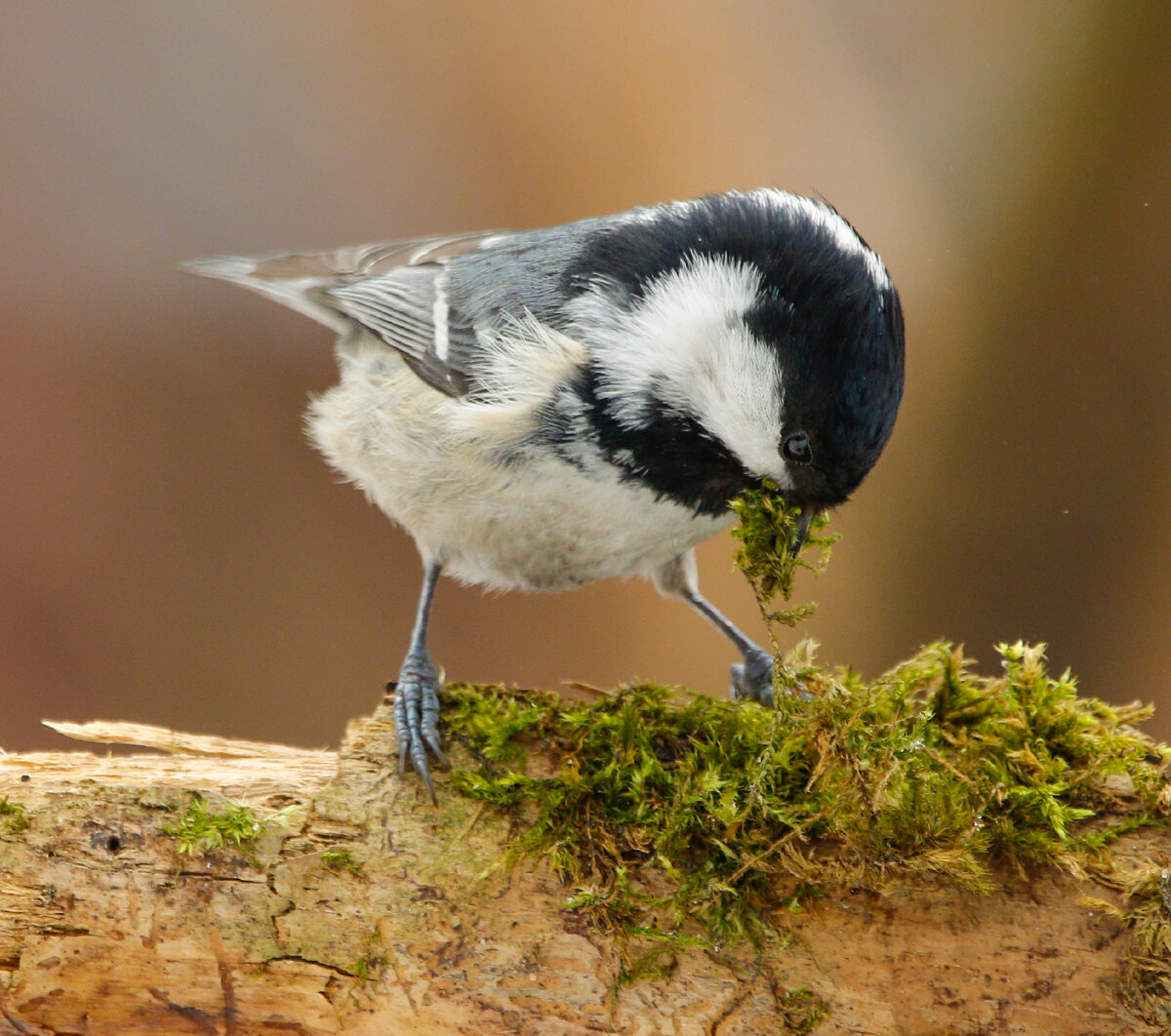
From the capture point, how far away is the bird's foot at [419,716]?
1300 millimetres

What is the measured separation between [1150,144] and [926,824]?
185cm

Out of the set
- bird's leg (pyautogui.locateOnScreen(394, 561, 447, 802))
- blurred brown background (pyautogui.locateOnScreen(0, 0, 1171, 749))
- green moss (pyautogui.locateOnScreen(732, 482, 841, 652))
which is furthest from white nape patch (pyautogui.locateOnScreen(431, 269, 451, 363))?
blurred brown background (pyautogui.locateOnScreen(0, 0, 1171, 749))

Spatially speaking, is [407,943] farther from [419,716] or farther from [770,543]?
[770,543]

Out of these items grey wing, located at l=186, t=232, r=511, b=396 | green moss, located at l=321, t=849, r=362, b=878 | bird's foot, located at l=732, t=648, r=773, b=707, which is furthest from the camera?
bird's foot, located at l=732, t=648, r=773, b=707

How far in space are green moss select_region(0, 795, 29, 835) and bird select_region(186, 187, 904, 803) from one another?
45cm

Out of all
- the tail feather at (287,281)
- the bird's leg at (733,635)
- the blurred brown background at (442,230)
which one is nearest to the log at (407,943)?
the bird's leg at (733,635)

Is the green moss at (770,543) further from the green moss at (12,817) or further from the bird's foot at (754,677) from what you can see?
the green moss at (12,817)

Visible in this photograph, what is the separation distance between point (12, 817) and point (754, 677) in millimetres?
1198

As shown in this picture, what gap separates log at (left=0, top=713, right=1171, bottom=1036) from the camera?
1.08m

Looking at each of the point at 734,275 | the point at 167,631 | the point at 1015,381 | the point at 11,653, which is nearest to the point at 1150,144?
the point at 1015,381

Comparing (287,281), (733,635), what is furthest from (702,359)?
(287,281)

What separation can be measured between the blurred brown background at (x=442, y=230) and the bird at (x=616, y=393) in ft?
2.63

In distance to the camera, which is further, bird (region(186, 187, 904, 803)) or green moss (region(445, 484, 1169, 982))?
bird (region(186, 187, 904, 803))

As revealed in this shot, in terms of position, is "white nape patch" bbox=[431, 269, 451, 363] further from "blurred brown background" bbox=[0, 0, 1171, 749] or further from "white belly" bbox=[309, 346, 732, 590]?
"blurred brown background" bbox=[0, 0, 1171, 749]
